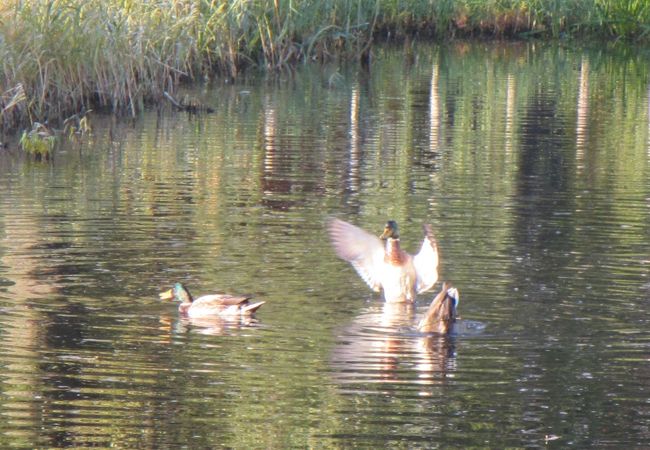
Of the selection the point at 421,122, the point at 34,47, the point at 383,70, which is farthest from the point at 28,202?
the point at 383,70

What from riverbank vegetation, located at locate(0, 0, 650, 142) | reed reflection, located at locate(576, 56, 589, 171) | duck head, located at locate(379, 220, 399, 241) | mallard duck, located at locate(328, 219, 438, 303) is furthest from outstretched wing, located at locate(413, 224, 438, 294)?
riverbank vegetation, located at locate(0, 0, 650, 142)

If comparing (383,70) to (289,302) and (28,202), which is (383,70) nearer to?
(28,202)

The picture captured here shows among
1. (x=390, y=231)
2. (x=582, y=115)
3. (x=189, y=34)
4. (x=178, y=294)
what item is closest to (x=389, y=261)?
(x=390, y=231)

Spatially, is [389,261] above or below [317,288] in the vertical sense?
above

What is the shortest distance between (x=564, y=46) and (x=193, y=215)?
73.4 ft

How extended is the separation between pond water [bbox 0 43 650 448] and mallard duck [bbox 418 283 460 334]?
0.08m

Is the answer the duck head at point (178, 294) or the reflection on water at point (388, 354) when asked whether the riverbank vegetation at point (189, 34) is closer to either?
the duck head at point (178, 294)

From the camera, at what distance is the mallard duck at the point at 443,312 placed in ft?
25.7

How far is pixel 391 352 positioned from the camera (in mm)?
7570

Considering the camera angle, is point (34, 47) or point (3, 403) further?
point (34, 47)

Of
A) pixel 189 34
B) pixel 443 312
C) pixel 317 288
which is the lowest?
pixel 317 288

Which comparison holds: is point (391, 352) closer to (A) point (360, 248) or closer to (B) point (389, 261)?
(B) point (389, 261)

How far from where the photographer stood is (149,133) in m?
17.4

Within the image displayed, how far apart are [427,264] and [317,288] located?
0.79 metres
